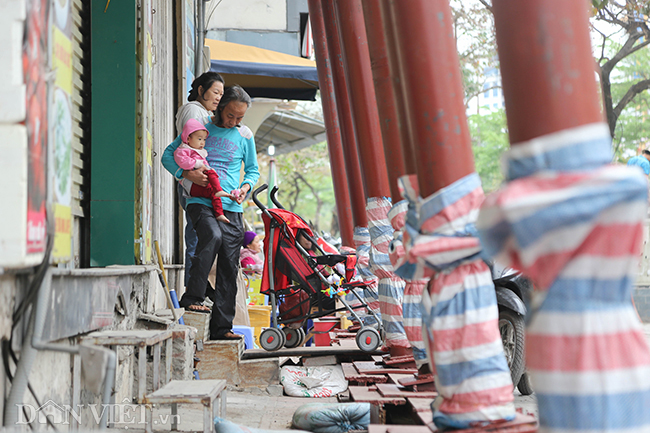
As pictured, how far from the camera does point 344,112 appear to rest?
823cm

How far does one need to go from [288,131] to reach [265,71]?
6.26m

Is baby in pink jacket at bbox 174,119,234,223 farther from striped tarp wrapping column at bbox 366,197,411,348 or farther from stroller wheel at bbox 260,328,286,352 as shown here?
stroller wheel at bbox 260,328,286,352

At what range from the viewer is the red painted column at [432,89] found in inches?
104

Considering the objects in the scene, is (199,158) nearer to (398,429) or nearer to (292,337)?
(292,337)

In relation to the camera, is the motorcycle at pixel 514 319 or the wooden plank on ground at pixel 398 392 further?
the motorcycle at pixel 514 319

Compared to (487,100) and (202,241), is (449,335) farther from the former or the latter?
(487,100)

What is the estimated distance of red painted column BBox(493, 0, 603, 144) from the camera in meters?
1.74

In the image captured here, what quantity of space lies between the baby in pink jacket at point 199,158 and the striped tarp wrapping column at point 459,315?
264 cm

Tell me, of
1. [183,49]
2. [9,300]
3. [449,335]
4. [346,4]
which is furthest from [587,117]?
[183,49]

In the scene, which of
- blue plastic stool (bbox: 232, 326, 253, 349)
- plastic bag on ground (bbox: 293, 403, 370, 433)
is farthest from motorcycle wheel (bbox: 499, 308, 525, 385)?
blue plastic stool (bbox: 232, 326, 253, 349)

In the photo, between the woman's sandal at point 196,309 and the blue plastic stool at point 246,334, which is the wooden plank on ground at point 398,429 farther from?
the blue plastic stool at point 246,334

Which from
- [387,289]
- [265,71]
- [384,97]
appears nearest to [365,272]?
[387,289]

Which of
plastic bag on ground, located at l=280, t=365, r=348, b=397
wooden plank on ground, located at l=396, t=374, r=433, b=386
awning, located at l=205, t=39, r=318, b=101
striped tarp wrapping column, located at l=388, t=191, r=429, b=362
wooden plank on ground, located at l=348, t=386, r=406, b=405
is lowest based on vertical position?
plastic bag on ground, located at l=280, t=365, r=348, b=397

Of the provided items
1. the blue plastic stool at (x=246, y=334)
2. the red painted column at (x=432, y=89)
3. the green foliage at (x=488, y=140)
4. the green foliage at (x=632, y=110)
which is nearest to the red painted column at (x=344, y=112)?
the blue plastic stool at (x=246, y=334)
